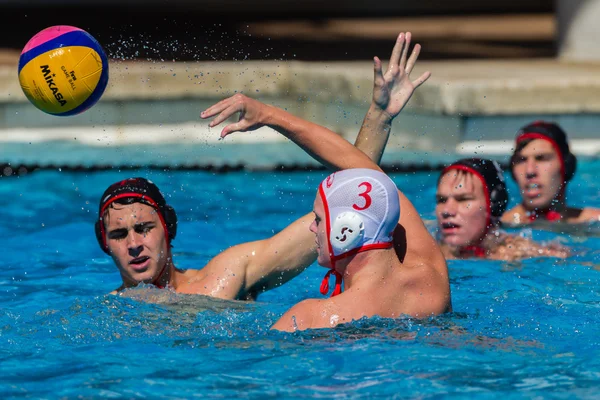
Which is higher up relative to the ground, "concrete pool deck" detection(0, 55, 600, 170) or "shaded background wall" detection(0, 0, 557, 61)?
"shaded background wall" detection(0, 0, 557, 61)

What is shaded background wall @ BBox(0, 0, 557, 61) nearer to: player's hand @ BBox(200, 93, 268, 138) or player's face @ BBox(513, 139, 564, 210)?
player's face @ BBox(513, 139, 564, 210)

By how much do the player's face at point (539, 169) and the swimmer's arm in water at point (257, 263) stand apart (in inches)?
77.6

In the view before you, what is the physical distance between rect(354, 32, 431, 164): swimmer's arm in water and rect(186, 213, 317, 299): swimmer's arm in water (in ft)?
1.57

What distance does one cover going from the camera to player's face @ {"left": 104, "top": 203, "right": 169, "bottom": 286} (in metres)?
4.11

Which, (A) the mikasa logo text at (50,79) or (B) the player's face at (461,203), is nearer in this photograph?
(A) the mikasa logo text at (50,79)

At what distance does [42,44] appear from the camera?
436 cm

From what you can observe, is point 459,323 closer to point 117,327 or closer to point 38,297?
point 117,327

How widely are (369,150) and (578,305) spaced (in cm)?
126

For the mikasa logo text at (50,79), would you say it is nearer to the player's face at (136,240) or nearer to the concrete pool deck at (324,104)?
the player's face at (136,240)

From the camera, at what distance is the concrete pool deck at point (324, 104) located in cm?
779

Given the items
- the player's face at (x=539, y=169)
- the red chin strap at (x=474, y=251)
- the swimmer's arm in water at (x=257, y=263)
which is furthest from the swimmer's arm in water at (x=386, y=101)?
the player's face at (x=539, y=169)

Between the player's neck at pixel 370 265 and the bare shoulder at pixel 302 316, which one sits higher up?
the player's neck at pixel 370 265

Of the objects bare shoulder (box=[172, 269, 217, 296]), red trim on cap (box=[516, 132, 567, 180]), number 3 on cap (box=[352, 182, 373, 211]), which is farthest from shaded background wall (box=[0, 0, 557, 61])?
number 3 on cap (box=[352, 182, 373, 211])

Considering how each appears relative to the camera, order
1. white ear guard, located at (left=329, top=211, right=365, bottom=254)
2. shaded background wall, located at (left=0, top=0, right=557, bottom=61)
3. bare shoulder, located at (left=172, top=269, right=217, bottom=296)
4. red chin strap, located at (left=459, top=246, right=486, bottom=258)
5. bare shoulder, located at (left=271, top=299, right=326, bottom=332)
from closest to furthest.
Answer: white ear guard, located at (left=329, top=211, right=365, bottom=254), bare shoulder, located at (left=271, top=299, right=326, bottom=332), bare shoulder, located at (left=172, top=269, right=217, bottom=296), red chin strap, located at (left=459, top=246, right=486, bottom=258), shaded background wall, located at (left=0, top=0, right=557, bottom=61)
